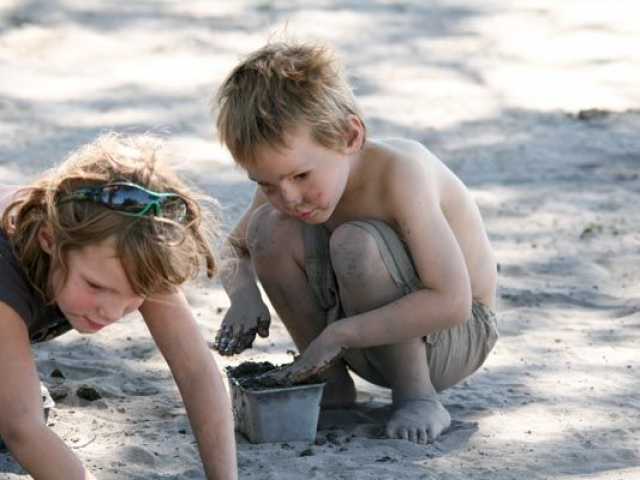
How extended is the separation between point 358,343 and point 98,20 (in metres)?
4.40

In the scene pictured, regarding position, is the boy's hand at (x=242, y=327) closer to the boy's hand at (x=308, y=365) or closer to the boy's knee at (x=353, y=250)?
the boy's hand at (x=308, y=365)

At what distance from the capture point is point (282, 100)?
138 inches

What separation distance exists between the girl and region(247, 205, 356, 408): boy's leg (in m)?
0.79

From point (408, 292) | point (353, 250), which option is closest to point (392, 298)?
point (408, 292)

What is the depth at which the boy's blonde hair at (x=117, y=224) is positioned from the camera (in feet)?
9.12

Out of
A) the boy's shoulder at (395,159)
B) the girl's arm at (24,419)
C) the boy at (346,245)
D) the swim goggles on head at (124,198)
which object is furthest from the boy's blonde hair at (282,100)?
the girl's arm at (24,419)

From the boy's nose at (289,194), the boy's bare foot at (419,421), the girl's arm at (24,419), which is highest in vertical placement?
the boy's nose at (289,194)

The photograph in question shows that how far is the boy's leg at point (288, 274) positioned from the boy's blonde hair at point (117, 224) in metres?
0.79

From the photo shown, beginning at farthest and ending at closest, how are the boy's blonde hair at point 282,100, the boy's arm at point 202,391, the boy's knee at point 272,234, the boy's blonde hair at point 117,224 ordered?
the boy's knee at point 272,234, the boy's blonde hair at point 282,100, the boy's arm at point 202,391, the boy's blonde hair at point 117,224

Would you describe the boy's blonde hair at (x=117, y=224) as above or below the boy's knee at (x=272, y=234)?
above

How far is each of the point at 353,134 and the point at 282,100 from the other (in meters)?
0.22

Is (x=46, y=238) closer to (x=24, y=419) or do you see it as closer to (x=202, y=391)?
(x=24, y=419)

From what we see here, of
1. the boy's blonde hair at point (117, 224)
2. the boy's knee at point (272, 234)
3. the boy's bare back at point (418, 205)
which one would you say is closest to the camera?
the boy's blonde hair at point (117, 224)

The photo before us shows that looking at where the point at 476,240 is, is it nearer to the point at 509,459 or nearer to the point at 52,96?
the point at 509,459
